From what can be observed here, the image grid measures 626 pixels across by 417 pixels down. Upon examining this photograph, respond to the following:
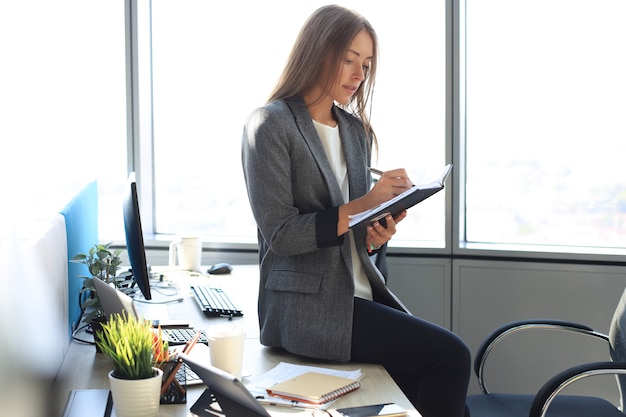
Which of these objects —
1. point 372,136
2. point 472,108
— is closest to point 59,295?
point 372,136

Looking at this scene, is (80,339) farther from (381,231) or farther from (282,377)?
(381,231)

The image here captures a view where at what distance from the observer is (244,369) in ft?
6.20

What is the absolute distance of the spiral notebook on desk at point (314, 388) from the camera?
1628 millimetres

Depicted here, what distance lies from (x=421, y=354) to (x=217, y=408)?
0.61 metres

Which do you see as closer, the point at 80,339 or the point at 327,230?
the point at 327,230

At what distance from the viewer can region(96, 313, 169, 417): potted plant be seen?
4.76 ft

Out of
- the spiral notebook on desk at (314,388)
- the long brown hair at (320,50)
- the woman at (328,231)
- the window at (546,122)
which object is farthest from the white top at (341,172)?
the window at (546,122)

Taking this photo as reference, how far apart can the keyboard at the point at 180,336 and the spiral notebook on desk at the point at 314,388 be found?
39 centimetres

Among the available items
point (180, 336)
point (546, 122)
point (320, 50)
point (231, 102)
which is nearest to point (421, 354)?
point (180, 336)

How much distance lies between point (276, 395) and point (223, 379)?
0.40 metres

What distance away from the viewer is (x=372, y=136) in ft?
8.00

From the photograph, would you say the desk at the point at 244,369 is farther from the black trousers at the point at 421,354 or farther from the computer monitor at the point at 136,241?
the computer monitor at the point at 136,241

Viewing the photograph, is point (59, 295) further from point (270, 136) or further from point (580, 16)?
point (580, 16)

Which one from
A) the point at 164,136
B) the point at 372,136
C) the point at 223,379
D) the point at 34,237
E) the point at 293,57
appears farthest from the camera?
the point at 164,136
